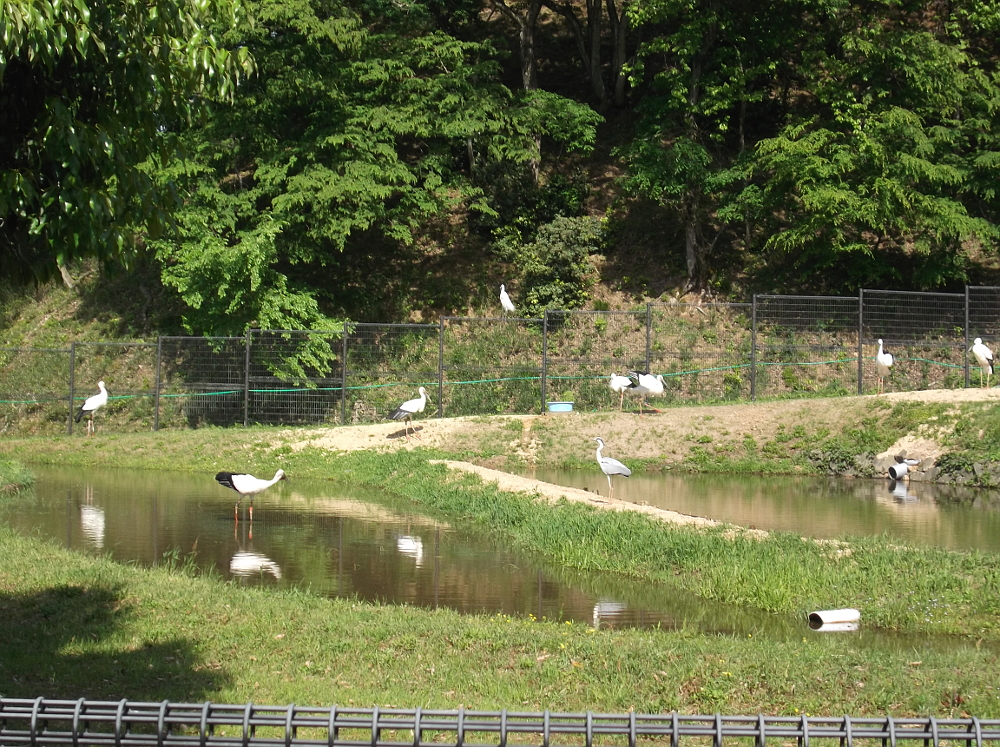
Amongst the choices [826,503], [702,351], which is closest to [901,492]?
[826,503]

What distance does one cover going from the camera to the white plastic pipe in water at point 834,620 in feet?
32.6

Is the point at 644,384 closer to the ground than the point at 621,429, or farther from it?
farther from it

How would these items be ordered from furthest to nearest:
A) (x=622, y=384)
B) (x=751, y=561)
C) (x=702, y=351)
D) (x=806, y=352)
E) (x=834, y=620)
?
(x=702, y=351) < (x=806, y=352) < (x=622, y=384) < (x=751, y=561) < (x=834, y=620)

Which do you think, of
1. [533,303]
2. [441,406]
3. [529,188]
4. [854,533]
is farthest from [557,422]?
[529,188]

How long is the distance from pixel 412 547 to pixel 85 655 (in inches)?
244

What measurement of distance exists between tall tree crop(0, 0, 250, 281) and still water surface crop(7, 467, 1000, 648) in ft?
17.0

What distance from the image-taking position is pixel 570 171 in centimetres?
3881

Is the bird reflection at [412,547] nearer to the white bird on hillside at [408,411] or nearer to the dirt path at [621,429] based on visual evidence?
the dirt path at [621,429]

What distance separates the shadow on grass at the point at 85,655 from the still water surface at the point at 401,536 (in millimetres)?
2403

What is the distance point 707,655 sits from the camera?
8234 mm

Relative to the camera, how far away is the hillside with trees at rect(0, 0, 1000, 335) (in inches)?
1162

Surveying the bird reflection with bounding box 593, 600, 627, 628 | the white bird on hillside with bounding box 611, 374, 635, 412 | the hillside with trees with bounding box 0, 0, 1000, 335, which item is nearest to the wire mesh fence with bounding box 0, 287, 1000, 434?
the hillside with trees with bounding box 0, 0, 1000, 335

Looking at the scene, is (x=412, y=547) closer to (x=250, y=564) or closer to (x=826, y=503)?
(x=250, y=564)

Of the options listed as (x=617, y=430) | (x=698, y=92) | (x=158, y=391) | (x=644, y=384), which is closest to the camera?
(x=617, y=430)
